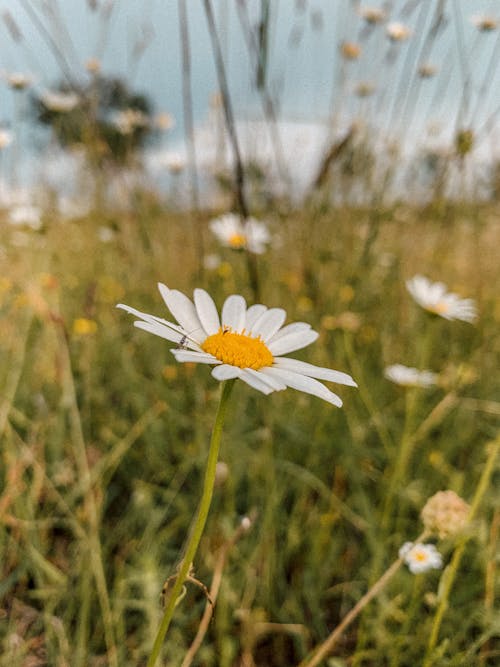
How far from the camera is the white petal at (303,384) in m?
0.41

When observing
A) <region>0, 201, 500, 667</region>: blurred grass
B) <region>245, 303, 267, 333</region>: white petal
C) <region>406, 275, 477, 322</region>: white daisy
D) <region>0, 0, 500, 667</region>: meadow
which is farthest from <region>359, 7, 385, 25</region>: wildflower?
<region>245, 303, 267, 333</region>: white petal

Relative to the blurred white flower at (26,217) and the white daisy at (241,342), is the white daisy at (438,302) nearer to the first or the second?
the white daisy at (241,342)

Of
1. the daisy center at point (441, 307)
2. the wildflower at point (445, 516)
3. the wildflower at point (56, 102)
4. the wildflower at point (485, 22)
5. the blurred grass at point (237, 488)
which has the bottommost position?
the blurred grass at point (237, 488)

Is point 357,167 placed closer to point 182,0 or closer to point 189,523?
point 182,0

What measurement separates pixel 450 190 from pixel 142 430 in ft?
3.99

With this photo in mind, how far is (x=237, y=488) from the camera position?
46.3 inches

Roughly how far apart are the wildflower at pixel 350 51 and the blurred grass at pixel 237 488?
1.56 feet

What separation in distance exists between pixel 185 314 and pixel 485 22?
5.61 ft

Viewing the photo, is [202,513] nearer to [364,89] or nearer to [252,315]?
[252,315]

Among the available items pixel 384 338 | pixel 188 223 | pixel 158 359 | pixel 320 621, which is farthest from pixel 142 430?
pixel 188 223

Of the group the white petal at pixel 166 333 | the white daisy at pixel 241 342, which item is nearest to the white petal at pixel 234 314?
the white daisy at pixel 241 342

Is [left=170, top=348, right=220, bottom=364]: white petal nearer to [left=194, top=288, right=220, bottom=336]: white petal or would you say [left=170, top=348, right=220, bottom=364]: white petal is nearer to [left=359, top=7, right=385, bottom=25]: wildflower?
[left=194, top=288, right=220, bottom=336]: white petal

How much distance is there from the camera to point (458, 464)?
1396 millimetres

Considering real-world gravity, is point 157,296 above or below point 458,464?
above
